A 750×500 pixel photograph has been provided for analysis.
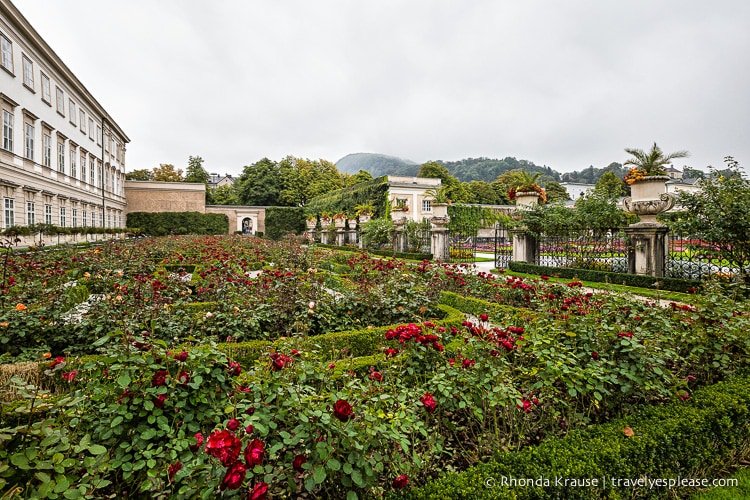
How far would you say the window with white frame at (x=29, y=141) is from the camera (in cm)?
1922

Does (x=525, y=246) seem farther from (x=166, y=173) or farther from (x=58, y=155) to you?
(x=166, y=173)

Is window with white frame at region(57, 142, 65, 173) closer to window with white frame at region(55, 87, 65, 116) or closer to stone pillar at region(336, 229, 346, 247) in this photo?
window with white frame at region(55, 87, 65, 116)

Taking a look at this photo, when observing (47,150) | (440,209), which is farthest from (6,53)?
(440,209)

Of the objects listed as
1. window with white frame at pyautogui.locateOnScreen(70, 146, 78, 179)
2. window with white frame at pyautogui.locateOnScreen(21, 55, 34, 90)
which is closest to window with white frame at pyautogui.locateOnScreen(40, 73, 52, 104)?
window with white frame at pyautogui.locateOnScreen(21, 55, 34, 90)

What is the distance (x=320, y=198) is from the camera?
41.3 m

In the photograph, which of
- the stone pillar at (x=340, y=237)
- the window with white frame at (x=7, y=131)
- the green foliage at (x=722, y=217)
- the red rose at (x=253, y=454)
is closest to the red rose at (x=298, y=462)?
the red rose at (x=253, y=454)

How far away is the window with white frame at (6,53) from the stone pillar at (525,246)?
22.4 m

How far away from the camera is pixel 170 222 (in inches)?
1551

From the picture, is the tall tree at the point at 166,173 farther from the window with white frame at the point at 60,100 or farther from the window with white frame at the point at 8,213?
the window with white frame at the point at 8,213

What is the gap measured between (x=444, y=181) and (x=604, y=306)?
1896 inches

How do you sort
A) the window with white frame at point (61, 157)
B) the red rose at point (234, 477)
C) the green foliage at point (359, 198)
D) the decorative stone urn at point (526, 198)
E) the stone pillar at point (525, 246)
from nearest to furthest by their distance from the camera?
the red rose at point (234, 477), the stone pillar at point (525, 246), the decorative stone urn at point (526, 198), the window with white frame at point (61, 157), the green foliage at point (359, 198)

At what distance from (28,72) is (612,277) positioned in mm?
26866

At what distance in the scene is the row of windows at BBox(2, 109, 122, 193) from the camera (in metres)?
17.4

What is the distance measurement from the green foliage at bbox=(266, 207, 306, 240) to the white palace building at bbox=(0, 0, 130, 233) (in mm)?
15603
